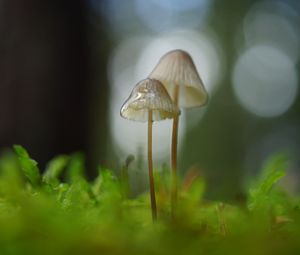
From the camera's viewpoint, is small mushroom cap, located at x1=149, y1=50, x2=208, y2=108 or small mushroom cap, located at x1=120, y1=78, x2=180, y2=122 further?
small mushroom cap, located at x1=149, y1=50, x2=208, y2=108

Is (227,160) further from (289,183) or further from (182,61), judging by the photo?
(182,61)

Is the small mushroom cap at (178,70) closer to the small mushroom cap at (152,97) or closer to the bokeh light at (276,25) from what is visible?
the small mushroom cap at (152,97)

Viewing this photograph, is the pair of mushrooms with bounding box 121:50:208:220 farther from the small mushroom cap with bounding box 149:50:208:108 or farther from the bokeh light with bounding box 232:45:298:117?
the bokeh light with bounding box 232:45:298:117

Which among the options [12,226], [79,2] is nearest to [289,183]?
[79,2]

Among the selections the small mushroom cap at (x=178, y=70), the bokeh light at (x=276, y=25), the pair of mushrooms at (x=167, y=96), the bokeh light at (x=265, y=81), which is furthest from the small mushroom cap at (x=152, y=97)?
the bokeh light at (x=265, y=81)

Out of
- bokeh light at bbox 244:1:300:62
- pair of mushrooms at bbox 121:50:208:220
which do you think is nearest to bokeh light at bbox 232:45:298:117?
bokeh light at bbox 244:1:300:62

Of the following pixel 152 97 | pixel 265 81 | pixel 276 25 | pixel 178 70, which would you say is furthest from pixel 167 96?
pixel 265 81

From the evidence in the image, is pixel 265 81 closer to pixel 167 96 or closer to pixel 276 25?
pixel 276 25
